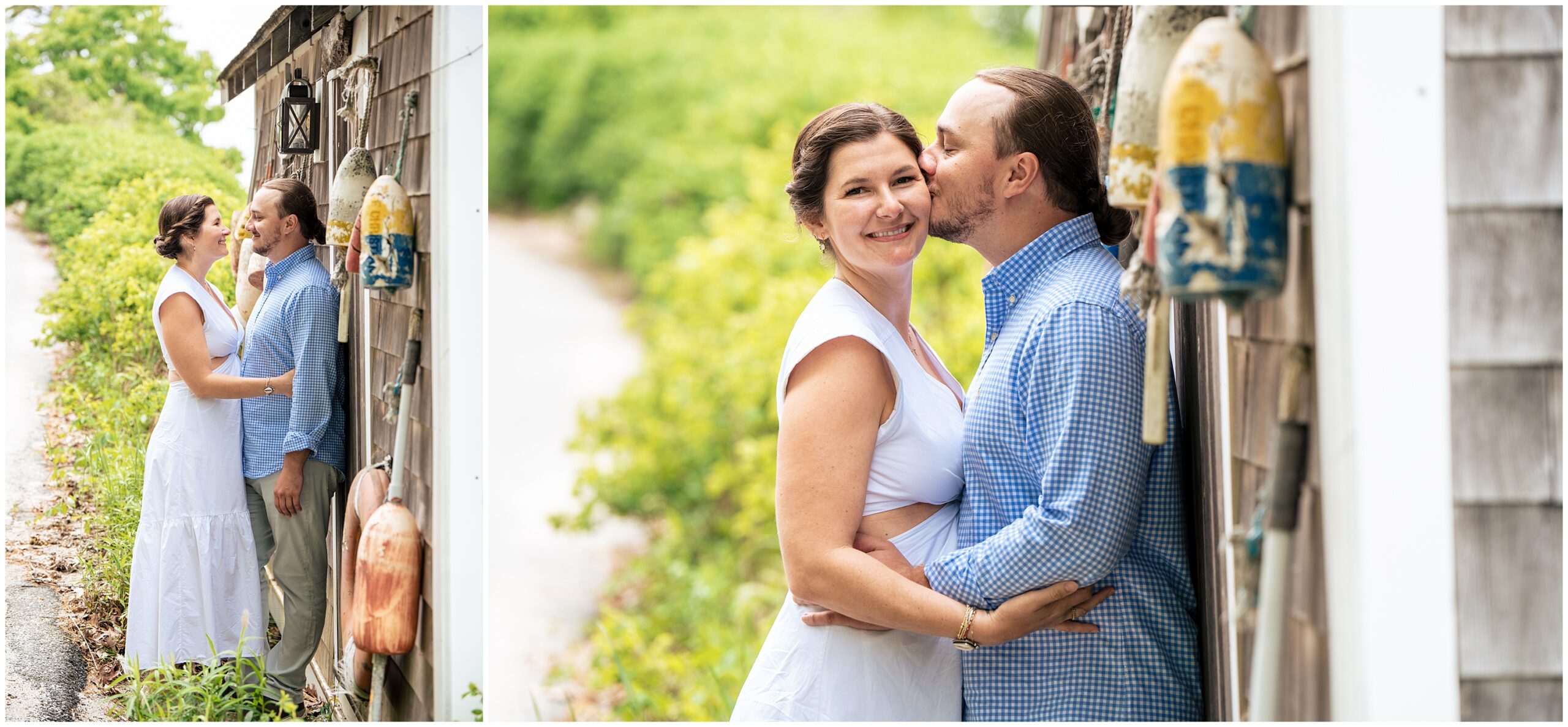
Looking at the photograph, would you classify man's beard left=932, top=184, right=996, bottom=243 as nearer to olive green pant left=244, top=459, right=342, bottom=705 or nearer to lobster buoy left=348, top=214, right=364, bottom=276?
lobster buoy left=348, top=214, right=364, bottom=276

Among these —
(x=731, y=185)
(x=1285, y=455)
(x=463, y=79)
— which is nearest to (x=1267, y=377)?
(x=1285, y=455)

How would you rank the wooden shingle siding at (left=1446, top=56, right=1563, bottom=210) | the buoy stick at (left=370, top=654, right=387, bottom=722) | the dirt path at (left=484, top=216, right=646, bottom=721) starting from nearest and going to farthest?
1. the wooden shingle siding at (left=1446, top=56, right=1563, bottom=210)
2. the buoy stick at (left=370, top=654, right=387, bottom=722)
3. the dirt path at (left=484, top=216, right=646, bottom=721)

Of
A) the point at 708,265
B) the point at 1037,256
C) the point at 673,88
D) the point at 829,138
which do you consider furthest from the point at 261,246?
the point at 673,88

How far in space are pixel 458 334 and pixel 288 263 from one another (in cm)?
39

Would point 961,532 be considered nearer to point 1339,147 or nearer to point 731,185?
point 1339,147

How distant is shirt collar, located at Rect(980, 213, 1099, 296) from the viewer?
220 cm

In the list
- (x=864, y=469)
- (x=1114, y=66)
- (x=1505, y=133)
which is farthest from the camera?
(x=1114, y=66)

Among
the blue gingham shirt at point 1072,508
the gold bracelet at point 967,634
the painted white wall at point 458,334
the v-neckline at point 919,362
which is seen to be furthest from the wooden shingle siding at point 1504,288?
the painted white wall at point 458,334

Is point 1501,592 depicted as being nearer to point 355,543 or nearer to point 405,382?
point 405,382

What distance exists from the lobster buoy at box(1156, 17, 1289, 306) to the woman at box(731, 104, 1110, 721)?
77 cm

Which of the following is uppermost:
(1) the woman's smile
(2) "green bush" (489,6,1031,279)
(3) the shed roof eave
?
(2) "green bush" (489,6,1031,279)

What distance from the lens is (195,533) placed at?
7.59ft

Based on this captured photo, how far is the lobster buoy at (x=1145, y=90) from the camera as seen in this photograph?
5.65ft

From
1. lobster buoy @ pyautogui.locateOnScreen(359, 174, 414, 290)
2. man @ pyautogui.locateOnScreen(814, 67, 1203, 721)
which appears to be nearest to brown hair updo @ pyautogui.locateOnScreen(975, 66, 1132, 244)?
man @ pyautogui.locateOnScreen(814, 67, 1203, 721)
